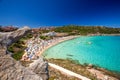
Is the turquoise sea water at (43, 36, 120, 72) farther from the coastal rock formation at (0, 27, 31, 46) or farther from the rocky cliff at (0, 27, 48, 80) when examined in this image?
the rocky cliff at (0, 27, 48, 80)

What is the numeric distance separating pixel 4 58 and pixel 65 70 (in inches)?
939

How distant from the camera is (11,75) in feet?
15.9

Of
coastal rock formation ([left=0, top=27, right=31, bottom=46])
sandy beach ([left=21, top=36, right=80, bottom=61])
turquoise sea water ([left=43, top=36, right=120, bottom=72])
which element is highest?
coastal rock formation ([left=0, top=27, right=31, bottom=46])

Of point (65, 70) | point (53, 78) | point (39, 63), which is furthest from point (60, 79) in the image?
point (39, 63)

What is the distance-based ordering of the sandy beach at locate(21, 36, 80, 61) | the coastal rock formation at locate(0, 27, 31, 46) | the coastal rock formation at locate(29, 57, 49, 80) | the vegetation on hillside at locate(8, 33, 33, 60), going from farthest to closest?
the sandy beach at locate(21, 36, 80, 61)
the vegetation on hillside at locate(8, 33, 33, 60)
the coastal rock formation at locate(29, 57, 49, 80)
the coastal rock formation at locate(0, 27, 31, 46)

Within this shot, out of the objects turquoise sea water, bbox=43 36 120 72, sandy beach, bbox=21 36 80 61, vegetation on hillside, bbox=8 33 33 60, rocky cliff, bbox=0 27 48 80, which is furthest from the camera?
turquoise sea water, bbox=43 36 120 72

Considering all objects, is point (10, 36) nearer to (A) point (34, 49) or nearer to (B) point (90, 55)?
(A) point (34, 49)

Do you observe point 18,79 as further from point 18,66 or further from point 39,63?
point 39,63

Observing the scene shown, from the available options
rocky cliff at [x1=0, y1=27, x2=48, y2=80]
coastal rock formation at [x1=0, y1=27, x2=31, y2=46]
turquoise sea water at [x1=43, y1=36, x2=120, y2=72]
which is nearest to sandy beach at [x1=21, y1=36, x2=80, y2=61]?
turquoise sea water at [x1=43, y1=36, x2=120, y2=72]

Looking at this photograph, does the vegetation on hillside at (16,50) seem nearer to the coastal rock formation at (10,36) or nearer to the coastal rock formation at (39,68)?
the coastal rock formation at (39,68)

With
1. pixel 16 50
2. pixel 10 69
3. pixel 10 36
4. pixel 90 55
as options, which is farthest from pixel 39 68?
pixel 90 55

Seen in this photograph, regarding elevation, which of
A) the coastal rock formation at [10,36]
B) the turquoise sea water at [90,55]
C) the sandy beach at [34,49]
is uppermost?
the coastal rock formation at [10,36]

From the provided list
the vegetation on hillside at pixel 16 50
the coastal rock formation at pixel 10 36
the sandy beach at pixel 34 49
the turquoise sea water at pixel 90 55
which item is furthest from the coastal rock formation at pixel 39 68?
the turquoise sea water at pixel 90 55

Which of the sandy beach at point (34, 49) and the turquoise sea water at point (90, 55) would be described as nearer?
the sandy beach at point (34, 49)
